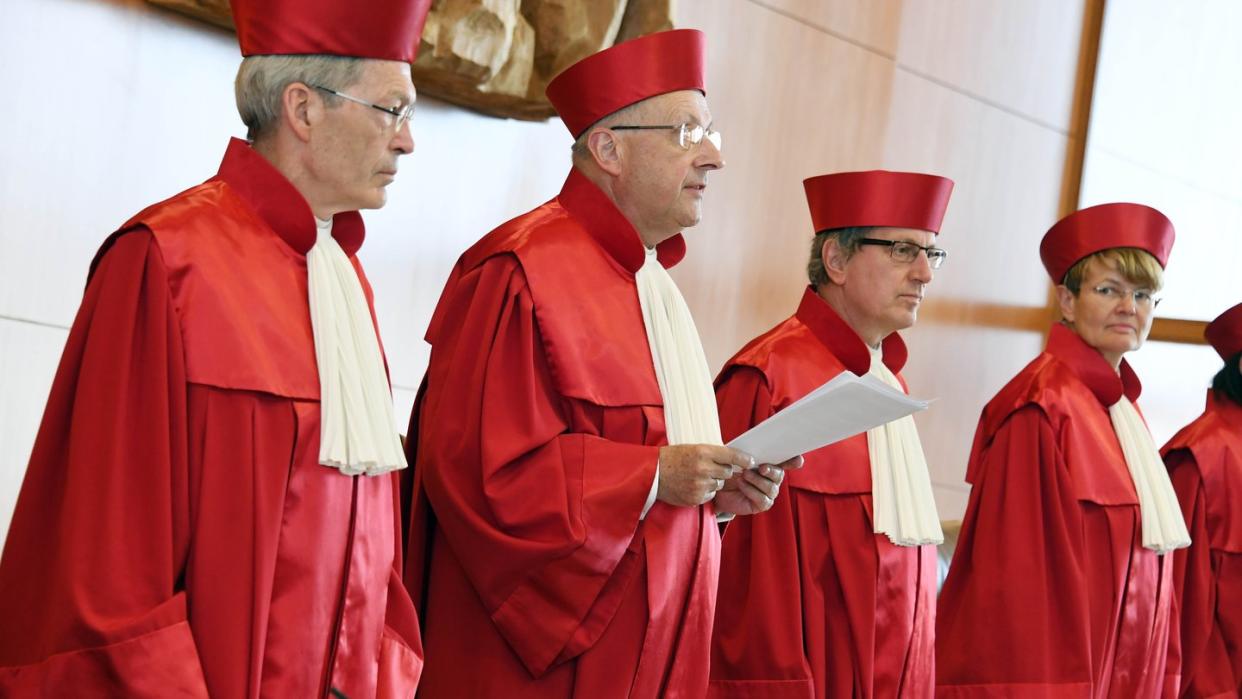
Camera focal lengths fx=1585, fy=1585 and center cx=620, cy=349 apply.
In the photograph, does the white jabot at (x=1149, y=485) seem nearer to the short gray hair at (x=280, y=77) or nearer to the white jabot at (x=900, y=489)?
the white jabot at (x=900, y=489)

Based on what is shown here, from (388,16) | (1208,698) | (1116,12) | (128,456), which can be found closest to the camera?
(128,456)

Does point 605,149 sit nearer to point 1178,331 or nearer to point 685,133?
point 685,133

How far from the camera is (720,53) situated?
5875 mm

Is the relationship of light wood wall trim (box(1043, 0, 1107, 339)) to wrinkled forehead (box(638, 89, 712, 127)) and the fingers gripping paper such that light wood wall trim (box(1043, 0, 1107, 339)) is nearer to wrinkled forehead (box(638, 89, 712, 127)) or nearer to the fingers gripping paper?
wrinkled forehead (box(638, 89, 712, 127))

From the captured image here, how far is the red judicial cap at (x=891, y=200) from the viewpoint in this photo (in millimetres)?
4113

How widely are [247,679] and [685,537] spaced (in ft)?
3.43

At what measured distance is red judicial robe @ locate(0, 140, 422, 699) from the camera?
2.23m

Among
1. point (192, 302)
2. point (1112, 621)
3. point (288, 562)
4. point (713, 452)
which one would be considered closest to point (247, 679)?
point (288, 562)

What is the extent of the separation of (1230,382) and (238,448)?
4026 millimetres

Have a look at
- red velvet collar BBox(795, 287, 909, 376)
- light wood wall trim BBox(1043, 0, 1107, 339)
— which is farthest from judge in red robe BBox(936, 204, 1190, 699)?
light wood wall trim BBox(1043, 0, 1107, 339)

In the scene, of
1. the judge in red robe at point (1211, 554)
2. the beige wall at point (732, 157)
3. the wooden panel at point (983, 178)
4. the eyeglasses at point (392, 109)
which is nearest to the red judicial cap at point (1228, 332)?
the judge in red robe at point (1211, 554)

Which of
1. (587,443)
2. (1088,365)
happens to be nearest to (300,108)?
(587,443)

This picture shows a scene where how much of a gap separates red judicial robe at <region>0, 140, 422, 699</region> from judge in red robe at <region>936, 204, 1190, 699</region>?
225 centimetres

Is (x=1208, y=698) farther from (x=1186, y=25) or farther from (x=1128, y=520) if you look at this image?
(x=1186, y=25)
